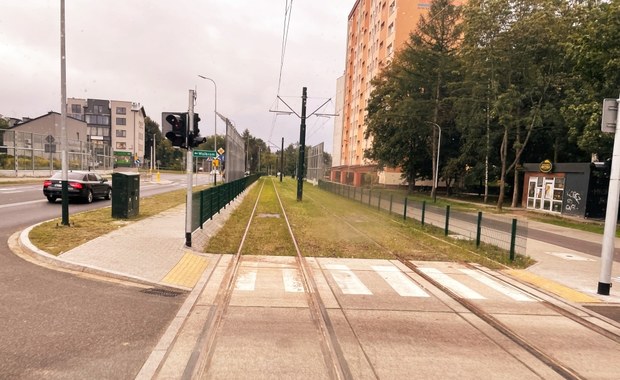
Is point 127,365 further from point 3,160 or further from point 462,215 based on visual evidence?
point 3,160

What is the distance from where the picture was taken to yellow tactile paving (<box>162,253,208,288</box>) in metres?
7.24

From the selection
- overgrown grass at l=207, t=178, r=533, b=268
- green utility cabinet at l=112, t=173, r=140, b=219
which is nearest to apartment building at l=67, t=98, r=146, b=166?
green utility cabinet at l=112, t=173, r=140, b=219

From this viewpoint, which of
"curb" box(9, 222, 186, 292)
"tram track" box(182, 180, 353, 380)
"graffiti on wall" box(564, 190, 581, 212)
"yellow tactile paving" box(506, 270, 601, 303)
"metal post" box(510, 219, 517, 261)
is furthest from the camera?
"graffiti on wall" box(564, 190, 581, 212)

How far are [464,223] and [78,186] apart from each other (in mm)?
16648

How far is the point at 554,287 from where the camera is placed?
26.8 ft

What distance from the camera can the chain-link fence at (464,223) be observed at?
38.1 ft

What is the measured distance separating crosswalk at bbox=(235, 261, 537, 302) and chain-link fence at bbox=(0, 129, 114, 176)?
99.1 feet

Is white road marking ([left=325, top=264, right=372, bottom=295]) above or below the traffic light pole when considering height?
below

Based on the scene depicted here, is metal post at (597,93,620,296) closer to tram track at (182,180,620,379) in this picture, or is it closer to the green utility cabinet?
tram track at (182,180,620,379)

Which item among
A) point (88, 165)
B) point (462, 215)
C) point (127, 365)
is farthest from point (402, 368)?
point (88, 165)

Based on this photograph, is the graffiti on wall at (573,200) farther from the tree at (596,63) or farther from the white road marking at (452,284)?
the white road marking at (452,284)

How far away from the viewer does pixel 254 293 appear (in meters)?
6.75

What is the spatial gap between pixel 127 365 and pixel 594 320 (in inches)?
249

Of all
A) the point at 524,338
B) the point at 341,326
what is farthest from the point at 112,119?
the point at 524,338
